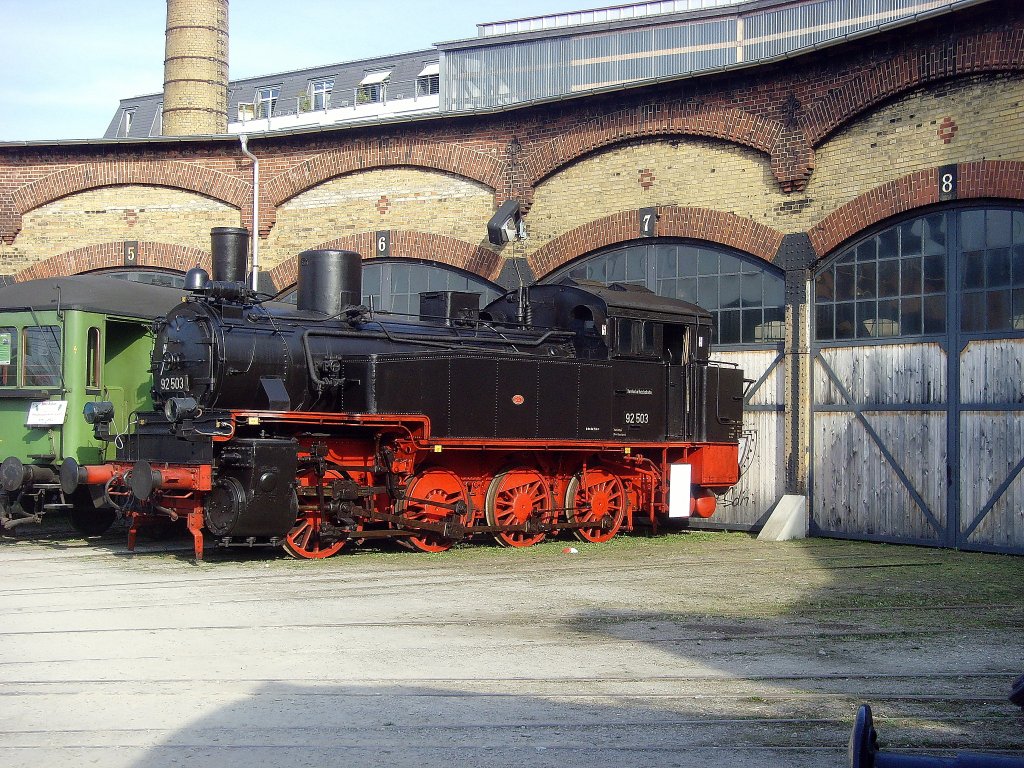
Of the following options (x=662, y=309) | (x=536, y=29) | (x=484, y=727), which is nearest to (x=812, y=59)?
(x=662, y=309)

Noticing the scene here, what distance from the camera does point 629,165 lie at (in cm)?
1598

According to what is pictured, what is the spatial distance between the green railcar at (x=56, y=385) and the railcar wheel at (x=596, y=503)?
4.95 metres

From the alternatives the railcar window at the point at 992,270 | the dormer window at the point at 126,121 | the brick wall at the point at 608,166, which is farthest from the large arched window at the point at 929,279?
the dormer window at the point at 126,121

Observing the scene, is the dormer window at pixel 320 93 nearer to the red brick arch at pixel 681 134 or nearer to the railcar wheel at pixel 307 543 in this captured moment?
the red brick arch at pixel 681 134

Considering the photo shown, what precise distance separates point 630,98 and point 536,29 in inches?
841

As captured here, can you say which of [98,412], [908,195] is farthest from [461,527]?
[908,195]

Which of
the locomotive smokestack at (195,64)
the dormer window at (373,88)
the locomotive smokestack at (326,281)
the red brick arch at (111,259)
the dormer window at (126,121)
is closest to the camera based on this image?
the locomotive smokestack at (326,281)

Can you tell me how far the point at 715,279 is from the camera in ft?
50.5

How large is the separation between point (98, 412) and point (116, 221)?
850 cm

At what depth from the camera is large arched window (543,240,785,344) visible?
1496 centimetres

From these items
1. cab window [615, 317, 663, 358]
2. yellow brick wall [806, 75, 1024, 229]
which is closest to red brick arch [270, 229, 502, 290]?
cab window [615, 317, 663, 358]

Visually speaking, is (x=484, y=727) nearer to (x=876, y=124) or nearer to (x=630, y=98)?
(x=876, y=124)

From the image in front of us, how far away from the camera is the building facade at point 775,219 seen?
42.2 feet

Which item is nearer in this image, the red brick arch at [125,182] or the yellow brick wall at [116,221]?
the red brick arch at [125,182]
